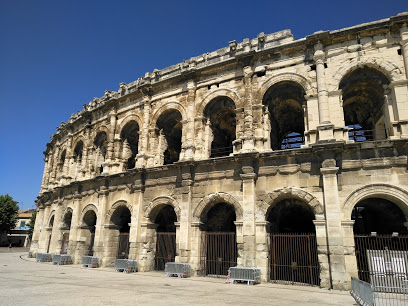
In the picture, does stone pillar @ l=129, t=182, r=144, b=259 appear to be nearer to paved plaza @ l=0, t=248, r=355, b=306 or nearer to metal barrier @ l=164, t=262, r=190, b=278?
metal barrier @ l=164, t=262, r=190, b=278

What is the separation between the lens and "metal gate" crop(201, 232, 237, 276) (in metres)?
11.9

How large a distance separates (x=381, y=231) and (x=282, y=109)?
6.55 m

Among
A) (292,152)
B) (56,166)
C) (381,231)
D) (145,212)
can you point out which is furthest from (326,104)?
(56,166)

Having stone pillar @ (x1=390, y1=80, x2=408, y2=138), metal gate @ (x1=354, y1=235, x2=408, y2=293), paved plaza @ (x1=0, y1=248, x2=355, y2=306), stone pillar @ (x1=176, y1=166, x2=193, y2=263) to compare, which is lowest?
paved plaza @ (x1=0, y1=248, x2=355, y2=306)

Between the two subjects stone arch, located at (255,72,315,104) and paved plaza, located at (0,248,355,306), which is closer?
paved plaza, located at (0,248,355,306)

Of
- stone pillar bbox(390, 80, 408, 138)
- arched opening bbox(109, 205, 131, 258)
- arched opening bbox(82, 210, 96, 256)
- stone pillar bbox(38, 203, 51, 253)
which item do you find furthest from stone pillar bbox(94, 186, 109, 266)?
stone pillar bbox(390, 80, 408, 138)

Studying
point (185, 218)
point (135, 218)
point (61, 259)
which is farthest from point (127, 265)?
point (61, 259)

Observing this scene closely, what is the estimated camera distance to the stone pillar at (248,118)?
11531mm

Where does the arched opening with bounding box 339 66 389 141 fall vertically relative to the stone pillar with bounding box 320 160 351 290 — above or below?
above

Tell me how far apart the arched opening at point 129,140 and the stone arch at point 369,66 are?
10176 mm

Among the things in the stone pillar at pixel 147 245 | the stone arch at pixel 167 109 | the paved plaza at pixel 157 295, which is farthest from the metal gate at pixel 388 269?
the stone arch at pixel 167 109

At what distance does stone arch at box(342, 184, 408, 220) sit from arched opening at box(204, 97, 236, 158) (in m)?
5.45

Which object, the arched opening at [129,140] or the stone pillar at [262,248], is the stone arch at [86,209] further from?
the stone pillar at [262,248]

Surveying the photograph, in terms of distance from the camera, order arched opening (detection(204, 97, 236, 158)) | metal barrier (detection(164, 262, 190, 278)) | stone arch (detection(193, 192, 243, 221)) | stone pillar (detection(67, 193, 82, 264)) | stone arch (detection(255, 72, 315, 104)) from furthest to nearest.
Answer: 1. stone pillar (detection(67, 193, 82, 264))
2. arched opening (detection(204, 97, 236, 158))
3. stone arch (detection(255, 72, 315, 104))
4. stone arch (detection(193, 192, 243, 221))
5. metal barrier (detection(164, 262, 190, 278))
